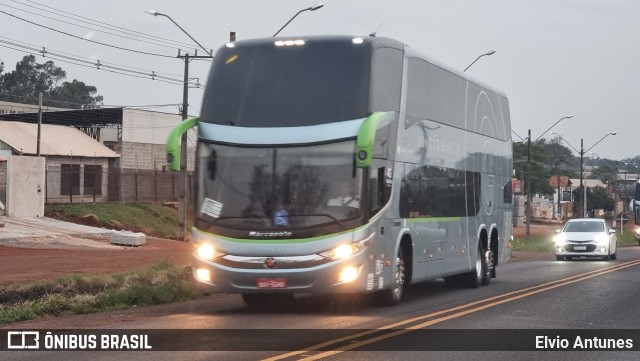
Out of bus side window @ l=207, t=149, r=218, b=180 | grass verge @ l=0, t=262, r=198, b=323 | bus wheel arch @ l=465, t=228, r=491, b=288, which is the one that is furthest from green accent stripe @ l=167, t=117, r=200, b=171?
bus wheel arch @ l=465, t=228, r=491, b=288

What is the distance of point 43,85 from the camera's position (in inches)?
5782

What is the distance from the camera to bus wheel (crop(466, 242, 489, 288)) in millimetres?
23047

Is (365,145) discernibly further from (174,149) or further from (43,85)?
(43,85)

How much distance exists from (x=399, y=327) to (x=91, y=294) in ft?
22.0

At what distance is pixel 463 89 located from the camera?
2209cm

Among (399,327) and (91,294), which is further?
(91,294)

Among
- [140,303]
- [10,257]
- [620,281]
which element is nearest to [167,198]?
[10,257]

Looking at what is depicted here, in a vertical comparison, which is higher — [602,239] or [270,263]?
[270,263]

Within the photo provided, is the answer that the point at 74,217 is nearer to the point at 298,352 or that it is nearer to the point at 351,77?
the point at 351,77

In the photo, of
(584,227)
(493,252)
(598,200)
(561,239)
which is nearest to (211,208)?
(493,252)

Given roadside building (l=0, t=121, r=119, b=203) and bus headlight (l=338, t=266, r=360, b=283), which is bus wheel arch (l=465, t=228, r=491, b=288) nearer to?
bus headlight (l=338, t=266, r=360, b=283)

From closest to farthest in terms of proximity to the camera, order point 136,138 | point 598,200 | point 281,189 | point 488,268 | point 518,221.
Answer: point 281,189 → point 488,268 → point 136,138 → point 518,221 → point 598,200

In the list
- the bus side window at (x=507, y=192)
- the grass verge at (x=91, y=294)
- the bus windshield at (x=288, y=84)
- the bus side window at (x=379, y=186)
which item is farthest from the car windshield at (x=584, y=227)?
the bus windshield at (x=288, y=84)

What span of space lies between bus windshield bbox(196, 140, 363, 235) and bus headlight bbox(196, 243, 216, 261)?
0.27 m
